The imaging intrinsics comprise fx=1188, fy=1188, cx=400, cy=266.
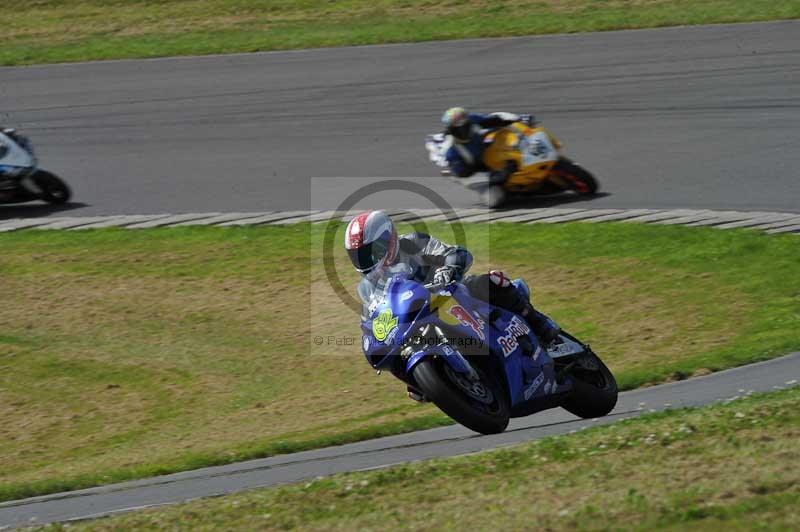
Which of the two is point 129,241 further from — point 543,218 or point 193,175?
point 543,218

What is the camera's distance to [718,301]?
11.8 meters

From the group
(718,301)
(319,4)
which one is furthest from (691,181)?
(319,4)

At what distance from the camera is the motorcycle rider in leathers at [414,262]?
786 centimetres

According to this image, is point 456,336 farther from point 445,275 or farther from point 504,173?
point 504,173

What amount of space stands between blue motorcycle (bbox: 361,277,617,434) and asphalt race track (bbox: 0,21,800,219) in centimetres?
686

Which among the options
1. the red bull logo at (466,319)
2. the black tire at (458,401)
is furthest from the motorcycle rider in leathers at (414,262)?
the black tire at (458,401)

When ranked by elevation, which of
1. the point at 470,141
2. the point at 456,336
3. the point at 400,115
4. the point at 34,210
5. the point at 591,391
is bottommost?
the point at 34,210

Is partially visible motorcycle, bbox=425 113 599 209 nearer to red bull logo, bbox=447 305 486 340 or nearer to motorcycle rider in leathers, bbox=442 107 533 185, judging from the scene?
motorcycle rider in leathers, bbox=442 107 533 185

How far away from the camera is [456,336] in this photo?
7977mm

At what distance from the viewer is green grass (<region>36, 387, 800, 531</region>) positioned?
235 inches

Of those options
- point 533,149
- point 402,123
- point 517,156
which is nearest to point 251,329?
point 517,156

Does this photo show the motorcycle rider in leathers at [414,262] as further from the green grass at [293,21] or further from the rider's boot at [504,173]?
the green grass at [293,21]

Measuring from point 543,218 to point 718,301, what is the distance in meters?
3.63

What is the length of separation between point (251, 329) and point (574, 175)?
5.51 meters
